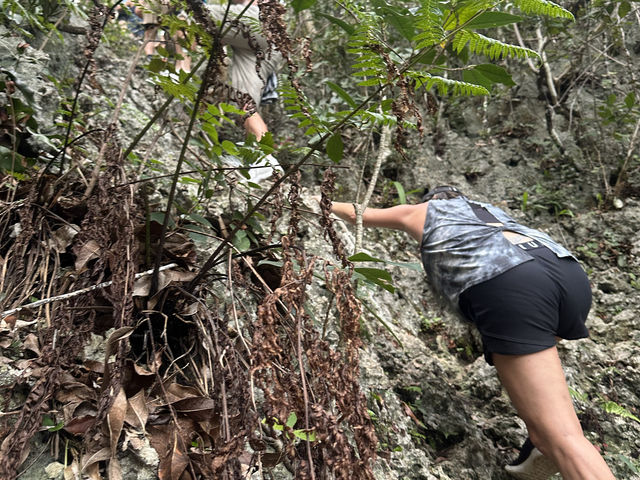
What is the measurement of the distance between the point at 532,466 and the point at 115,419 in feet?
6.94

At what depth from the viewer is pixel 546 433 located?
1765mm

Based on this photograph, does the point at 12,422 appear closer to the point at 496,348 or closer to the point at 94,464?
the point at 94,464

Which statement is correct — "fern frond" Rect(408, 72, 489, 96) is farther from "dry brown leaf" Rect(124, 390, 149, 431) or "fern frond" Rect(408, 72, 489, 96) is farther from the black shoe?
the black shoe

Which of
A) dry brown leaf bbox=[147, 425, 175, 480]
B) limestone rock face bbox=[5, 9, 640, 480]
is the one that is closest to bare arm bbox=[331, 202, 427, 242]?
limestone rock face bbox=[5, 9, 640, 480]

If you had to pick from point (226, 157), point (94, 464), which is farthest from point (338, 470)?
point (226, 157)

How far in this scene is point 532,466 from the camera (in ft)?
6.82

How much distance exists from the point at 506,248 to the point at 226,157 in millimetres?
1527

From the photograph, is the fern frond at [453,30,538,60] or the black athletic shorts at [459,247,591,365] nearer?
the fern frond at [453,30,538,60]

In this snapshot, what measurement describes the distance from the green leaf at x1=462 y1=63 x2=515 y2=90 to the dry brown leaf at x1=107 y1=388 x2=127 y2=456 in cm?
142

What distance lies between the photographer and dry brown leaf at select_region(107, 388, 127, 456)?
1.02 metres

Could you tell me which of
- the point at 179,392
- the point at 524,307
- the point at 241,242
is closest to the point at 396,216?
the point at 524,307

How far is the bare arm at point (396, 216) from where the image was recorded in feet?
7.71

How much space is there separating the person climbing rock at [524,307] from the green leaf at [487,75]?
37.0 inches

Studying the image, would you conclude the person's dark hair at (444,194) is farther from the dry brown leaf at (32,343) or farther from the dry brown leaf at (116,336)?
the dry brown leaf at (32,343)
